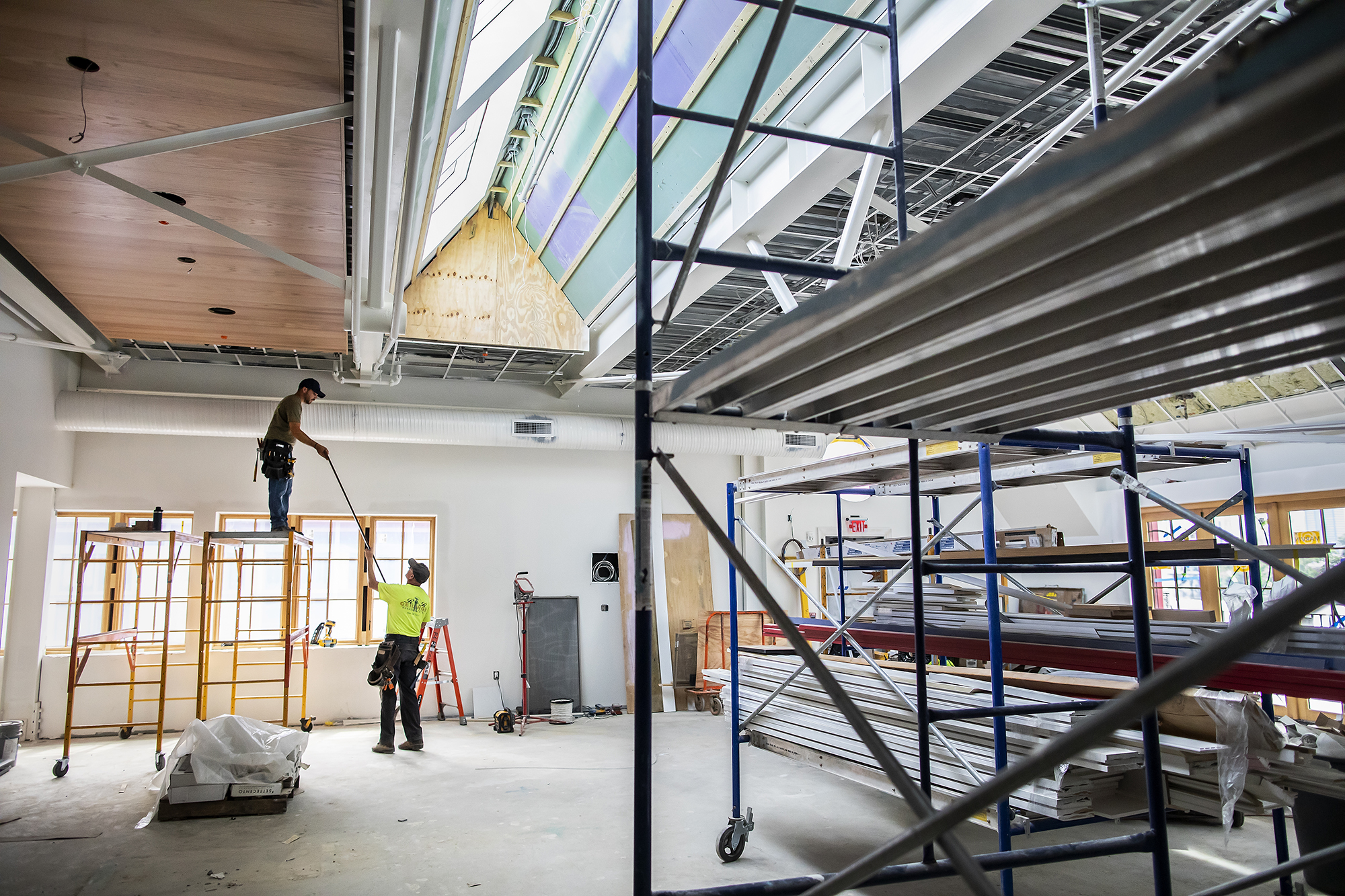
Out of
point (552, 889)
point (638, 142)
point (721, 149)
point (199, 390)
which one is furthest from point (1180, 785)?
point (199, 390)

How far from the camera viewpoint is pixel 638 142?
92.0 inches

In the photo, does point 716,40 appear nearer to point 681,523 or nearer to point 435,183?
point 435,183

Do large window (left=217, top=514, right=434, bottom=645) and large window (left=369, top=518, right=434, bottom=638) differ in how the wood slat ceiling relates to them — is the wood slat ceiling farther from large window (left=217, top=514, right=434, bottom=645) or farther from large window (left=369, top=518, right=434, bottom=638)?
large window (left=369, top=518, right=434, bottom=638)

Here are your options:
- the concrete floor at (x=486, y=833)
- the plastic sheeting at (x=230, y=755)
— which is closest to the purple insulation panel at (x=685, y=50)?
the concrete floor at (x=486, y=833)

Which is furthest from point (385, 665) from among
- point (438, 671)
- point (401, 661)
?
point (438, 671)

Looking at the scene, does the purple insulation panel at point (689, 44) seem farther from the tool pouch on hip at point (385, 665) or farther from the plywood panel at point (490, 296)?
the tool pouch on hip at point (385, 665)

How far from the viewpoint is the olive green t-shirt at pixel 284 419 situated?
25.0ft

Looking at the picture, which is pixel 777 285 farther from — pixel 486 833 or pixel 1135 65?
pixel 486 833

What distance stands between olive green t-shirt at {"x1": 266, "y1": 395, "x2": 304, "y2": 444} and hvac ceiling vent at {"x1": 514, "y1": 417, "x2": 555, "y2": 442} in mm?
2859

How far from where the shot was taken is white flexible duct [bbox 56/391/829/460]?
29.0 feet

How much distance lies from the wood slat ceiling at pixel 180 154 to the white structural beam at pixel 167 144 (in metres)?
0.04

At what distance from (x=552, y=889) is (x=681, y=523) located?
290 inches

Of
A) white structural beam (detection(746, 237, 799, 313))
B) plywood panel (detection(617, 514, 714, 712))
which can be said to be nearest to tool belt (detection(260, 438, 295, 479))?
plywood panel (detection(617, 514, 714, 712))

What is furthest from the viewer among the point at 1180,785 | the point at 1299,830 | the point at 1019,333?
the point at 1299,830
